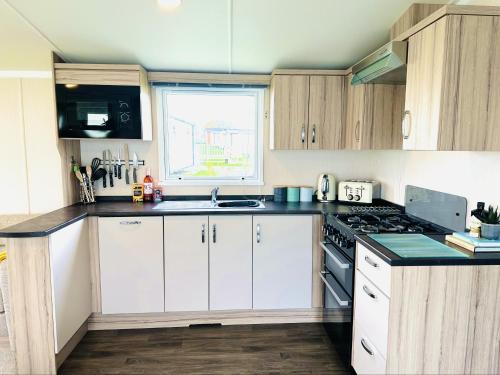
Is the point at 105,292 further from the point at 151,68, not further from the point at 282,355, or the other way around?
the point at 151,68

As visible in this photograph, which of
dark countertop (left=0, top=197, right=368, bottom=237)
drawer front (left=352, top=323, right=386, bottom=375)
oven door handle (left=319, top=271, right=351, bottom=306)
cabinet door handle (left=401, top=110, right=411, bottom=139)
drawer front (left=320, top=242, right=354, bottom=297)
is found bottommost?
Result: drawer front (left=352, top=323, right=386, bottom=375)

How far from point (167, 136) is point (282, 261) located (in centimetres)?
157

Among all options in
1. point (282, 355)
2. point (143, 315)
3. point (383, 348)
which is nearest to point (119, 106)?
point (143, 315)

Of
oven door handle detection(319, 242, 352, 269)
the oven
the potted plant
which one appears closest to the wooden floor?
the oven

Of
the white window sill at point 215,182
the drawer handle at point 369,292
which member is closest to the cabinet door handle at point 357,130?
the white window sill at point 215,182

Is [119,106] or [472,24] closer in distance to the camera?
[472,24]

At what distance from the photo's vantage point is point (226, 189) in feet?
10.4

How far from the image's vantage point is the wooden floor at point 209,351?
215 centimetres

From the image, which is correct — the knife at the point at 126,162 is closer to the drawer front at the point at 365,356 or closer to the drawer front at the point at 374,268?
the drawer front at the point at 374,268

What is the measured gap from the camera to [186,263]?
2.60 metres

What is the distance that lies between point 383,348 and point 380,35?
2147 mm

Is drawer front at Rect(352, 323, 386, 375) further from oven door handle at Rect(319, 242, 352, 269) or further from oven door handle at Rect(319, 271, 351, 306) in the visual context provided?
oven door handle at Rect(319, 242, 352, 269)

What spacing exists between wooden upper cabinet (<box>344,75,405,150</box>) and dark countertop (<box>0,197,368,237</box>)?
596mm

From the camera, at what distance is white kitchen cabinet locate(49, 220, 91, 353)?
81.7 inches
